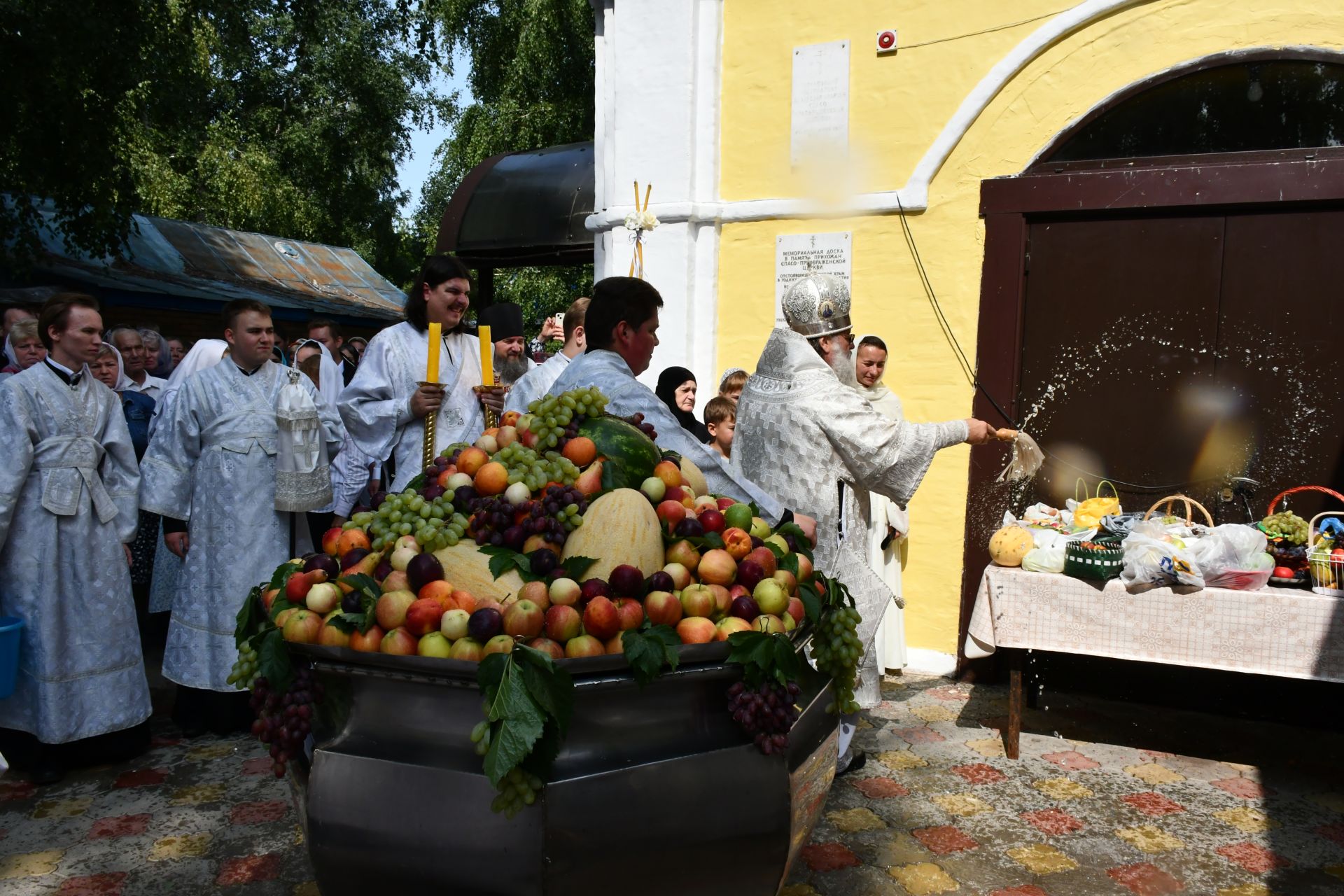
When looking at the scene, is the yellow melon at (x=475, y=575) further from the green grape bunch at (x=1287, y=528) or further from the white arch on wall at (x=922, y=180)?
the white arch on wall at (x=922, y=180)

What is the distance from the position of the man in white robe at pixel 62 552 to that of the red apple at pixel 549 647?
335 centimetres

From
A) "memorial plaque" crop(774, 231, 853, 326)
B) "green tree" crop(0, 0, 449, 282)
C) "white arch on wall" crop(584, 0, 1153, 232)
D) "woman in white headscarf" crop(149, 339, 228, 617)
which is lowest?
"woman in white headscarf" crop(149, 339, 228, 617)

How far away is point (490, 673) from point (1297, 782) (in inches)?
173

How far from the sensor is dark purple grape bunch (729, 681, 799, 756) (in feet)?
6.93

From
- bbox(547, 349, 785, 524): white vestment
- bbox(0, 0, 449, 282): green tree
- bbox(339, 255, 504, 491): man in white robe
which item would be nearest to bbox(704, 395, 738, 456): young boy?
bbox(339, 255, 504, 491): man in white robe

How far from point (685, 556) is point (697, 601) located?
0.21 meters

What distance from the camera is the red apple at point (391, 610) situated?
2.16m

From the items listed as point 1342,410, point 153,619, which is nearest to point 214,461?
point 153,619

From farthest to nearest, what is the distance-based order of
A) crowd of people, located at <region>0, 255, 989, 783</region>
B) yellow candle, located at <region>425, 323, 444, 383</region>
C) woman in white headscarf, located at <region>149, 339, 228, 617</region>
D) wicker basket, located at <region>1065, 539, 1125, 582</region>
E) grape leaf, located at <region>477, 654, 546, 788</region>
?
woman in white headscarf, located at <region>149, 339, 228, 617</region> < wicker basket, located at <region>1065, 539, 1125, 582</region> < crowd of people, located at <region>0, 255, 989, 783</region> < yellow candle, located at <region>425, 323, 444, 383</region> < grape leaf, located at <region>477, 654, 546, 788</region>

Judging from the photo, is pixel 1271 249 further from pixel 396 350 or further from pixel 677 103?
pixel 396 350

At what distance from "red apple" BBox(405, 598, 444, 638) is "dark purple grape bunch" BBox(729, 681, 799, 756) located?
644 mm

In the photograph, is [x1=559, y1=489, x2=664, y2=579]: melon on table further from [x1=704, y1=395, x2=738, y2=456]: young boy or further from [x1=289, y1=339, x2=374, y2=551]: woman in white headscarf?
[x1=704, y1=395, x2=738, y2=456]: young boy

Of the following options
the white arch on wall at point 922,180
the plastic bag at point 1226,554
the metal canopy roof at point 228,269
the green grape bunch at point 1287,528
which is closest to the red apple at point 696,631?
the plastic bag at point 1226,554

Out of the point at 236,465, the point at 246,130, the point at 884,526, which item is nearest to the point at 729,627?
the point at 236,465
